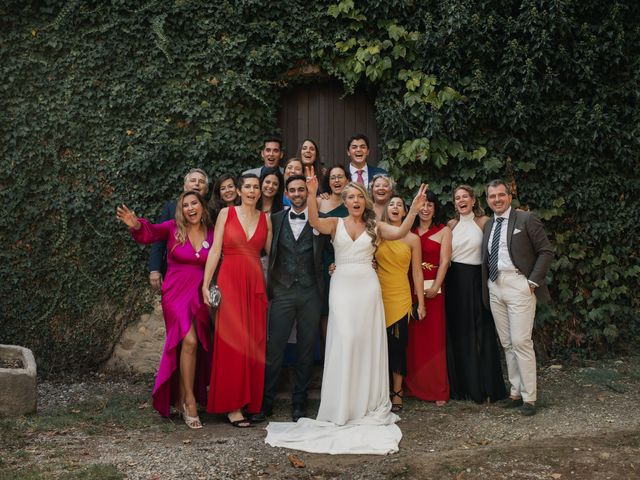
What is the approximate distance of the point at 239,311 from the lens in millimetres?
5148

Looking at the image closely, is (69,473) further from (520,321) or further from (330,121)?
(330,121)

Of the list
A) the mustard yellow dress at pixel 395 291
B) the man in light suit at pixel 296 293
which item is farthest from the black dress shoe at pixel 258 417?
the mustard yellow dress at pixel 395 291

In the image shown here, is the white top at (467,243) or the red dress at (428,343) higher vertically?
the white top at (467,243)

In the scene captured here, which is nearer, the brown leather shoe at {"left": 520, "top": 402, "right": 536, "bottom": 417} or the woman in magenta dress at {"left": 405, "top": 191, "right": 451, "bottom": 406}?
the brown leather shoe at {"left": 520, "top": 402, "right": 536, "bottom": 417}

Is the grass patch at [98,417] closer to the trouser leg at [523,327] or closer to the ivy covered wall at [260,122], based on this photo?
the ivy covered wall at [260,122]

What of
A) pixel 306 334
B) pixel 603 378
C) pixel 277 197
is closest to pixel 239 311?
pixel 306 334

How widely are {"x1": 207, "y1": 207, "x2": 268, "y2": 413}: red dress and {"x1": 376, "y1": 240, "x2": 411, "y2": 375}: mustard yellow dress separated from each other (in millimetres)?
1031

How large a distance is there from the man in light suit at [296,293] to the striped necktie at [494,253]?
1440 millimetres

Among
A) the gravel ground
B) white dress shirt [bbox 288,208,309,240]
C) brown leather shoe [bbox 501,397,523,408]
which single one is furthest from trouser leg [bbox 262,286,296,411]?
brown leather shoe [bbox 501,397,523,408]

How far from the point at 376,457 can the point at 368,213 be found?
6.35ft

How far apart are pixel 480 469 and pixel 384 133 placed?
4.24 metres

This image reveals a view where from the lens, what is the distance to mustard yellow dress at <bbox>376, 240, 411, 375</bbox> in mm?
5457

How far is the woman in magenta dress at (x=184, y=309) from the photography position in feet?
16.8

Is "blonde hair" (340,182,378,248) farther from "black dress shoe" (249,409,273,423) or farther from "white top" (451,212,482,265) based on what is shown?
"black dress shoe" (249,409,273,423)
